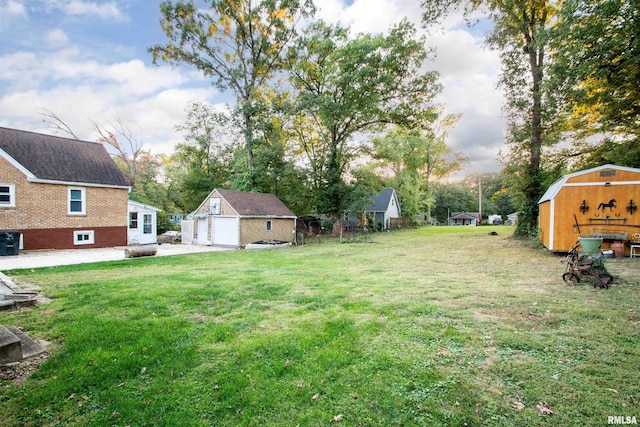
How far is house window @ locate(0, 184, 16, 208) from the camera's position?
46.0 ft

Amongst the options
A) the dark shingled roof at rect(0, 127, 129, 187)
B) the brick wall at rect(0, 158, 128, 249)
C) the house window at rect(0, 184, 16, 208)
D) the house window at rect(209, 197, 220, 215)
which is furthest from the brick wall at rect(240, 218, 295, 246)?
the house window at rect(0, 184, 16, 208)

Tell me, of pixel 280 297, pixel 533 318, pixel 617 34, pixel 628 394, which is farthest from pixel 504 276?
pixel 617 34

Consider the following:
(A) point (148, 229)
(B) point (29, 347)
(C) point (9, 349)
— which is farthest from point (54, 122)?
(C) point (9, 349)

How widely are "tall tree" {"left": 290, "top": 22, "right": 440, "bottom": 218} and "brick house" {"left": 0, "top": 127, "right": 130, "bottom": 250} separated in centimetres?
1527

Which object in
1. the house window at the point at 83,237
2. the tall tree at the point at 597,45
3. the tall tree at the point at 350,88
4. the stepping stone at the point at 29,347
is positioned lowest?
the stepping stone at the point at 29,347

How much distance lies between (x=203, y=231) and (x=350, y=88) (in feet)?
54.2

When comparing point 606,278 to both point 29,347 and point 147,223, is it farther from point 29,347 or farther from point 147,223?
point 147,223

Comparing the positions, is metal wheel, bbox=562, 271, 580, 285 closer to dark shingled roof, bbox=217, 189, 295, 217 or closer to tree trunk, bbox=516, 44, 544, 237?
tree trunk, bbox=516, 44, 544, 237

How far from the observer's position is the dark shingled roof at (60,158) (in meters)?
15.3

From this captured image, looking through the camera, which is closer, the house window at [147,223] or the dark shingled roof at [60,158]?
the dark shingled roof at [60,158]

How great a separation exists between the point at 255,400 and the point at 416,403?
1581mm

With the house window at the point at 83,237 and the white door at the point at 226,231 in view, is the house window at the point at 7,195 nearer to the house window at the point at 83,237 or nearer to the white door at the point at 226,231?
the house window at the point at 83,237

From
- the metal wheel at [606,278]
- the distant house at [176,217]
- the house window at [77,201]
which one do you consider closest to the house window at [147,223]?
the house window at [77,201]

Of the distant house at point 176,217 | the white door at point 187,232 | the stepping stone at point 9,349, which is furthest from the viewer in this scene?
the distant house at point 176,217
